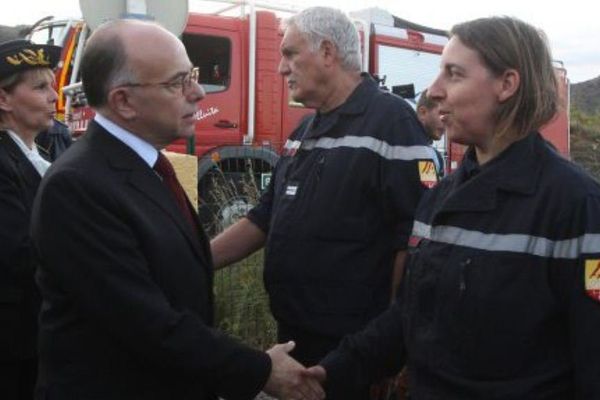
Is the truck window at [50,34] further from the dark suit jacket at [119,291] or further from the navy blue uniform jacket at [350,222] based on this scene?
the dark suit jacket at [119,291]

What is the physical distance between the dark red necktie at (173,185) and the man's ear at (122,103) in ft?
0.53

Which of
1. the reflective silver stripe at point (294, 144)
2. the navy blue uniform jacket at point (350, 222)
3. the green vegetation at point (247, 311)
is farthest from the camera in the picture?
the green vegetation at point (247, 311)

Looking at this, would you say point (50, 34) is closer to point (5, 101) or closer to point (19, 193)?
point (5, 101)

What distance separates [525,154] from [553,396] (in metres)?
0.62

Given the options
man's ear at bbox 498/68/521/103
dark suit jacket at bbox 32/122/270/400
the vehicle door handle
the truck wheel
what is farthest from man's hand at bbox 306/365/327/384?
the vehicle door handle

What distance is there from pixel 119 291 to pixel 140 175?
0.35 m

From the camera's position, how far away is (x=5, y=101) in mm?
3271

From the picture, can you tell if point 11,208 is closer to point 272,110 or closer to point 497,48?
point 497,48

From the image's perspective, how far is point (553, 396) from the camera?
75.2 inches

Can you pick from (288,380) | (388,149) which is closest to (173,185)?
(288,380)

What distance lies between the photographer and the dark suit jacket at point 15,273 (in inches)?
114

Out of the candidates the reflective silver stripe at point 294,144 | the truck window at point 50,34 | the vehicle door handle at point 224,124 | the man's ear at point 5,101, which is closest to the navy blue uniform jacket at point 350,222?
the reflective silver stripe at point 294,144

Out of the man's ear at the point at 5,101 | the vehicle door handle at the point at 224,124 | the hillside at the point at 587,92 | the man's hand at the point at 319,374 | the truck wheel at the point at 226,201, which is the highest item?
the man's ear at the point at 5,101

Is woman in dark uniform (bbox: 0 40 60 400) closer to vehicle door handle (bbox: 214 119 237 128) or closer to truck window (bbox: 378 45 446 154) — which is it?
vehicle door handle (bbox: 214 119 237 128)
